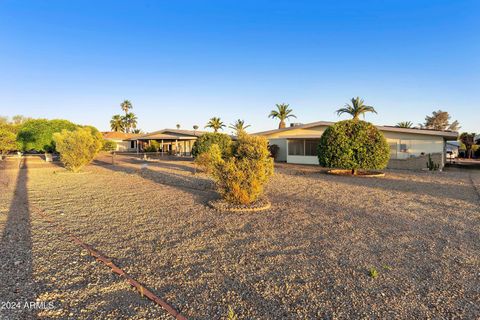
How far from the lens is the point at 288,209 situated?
798 centimetres

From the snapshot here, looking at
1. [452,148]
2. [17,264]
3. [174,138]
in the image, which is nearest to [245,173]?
[17,264]

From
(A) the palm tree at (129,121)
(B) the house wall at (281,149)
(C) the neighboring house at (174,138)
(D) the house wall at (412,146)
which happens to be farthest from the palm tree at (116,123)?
(D) the house wall at (412,146)

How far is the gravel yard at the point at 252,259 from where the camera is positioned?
319 cm

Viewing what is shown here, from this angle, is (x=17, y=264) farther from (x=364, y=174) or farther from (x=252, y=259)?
(x=364, y=174)

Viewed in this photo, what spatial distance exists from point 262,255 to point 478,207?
7.50 meters

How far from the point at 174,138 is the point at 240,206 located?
2894cm

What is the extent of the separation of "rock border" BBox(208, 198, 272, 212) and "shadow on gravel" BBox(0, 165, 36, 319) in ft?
14.6

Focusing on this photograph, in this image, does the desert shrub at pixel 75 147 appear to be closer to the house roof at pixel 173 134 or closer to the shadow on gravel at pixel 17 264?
the shadow on gravel at pixel 17 264

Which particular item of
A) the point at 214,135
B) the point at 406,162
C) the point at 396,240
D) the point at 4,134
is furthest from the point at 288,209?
the point at 4,134

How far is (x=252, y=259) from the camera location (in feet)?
14.8

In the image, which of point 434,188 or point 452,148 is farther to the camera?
point 452,148

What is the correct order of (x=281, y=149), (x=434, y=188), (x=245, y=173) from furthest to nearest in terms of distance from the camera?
(x=281, y=149), (x=434, y=188), (x=245, y=173)

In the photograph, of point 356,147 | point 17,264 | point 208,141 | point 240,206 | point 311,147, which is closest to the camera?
point 17,264

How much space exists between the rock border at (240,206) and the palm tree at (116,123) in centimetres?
7847
